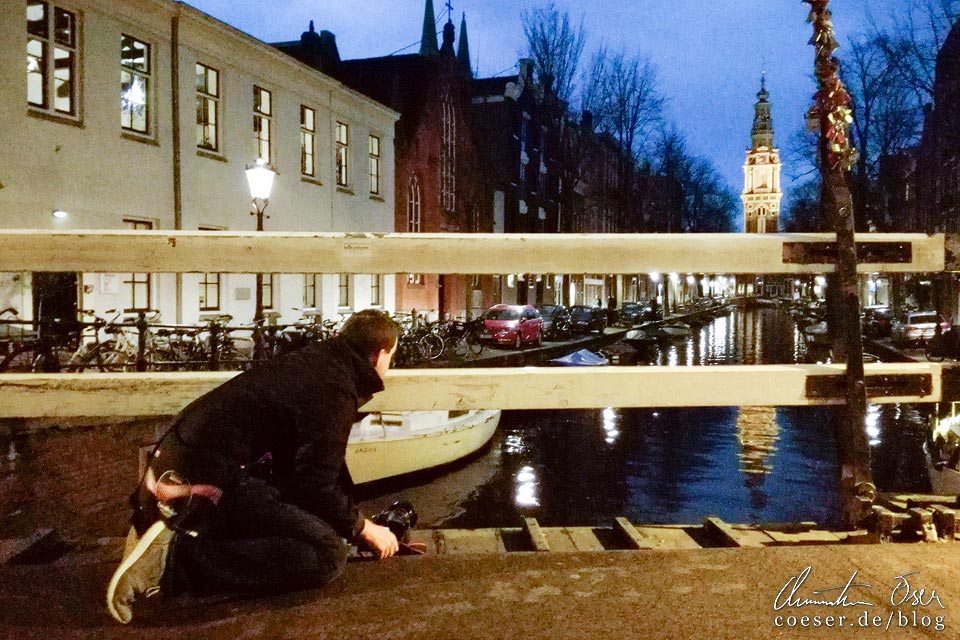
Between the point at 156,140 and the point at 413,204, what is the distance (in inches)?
570

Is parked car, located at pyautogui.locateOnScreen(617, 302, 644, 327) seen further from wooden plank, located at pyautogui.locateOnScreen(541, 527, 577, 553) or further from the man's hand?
the man's hand

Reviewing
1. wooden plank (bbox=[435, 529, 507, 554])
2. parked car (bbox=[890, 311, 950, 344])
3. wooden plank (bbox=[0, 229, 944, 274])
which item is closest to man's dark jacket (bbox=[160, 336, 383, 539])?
wooden plank (bbox=[0, 229, 944, 274])

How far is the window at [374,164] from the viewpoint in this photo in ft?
86.5

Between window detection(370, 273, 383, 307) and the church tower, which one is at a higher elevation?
the church tower

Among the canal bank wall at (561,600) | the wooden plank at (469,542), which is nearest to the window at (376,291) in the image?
the wooden plank at (469,542)

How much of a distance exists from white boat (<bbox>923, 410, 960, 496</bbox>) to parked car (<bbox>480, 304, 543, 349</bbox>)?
60.9 feet

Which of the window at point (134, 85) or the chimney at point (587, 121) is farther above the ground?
the chimney at point (587, 121)

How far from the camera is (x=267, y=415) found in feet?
8.55

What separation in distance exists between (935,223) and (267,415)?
3855cm

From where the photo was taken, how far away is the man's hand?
9.33ft

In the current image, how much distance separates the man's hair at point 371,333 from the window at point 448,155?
29.7m

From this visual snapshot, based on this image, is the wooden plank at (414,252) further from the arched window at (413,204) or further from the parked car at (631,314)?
the parked car at (631,314)

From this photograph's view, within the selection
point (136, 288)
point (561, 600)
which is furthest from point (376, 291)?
point (561, 600)

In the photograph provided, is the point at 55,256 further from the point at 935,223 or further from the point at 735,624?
the point at 935,223
